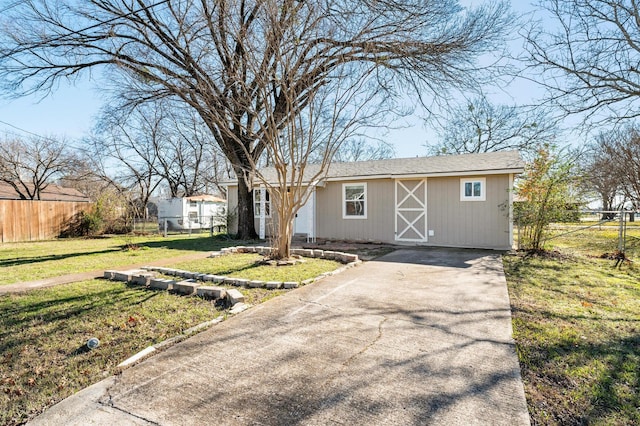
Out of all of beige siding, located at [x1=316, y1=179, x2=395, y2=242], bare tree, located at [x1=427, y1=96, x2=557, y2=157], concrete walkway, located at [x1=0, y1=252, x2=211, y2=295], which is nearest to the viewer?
concrete walkway, located at [x1=0, y1=252, x2=211, y2=295]

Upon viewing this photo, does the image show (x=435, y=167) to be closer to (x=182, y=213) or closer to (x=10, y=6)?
(x=10, y=6)

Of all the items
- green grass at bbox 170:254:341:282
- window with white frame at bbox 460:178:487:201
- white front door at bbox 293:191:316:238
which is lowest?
green grass at bbox 170:254:341:282

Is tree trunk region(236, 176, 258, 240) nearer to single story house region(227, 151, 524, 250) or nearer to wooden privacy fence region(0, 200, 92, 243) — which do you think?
single story house region(227, 151, 524, 250)

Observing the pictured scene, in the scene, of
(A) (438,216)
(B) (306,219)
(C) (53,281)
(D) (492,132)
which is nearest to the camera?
(C) (53,281)

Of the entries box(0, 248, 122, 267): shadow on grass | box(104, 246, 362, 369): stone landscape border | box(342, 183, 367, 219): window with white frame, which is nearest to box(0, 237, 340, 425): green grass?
box(104, 246, 362, 369): stone landscape border

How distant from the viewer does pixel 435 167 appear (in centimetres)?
1043

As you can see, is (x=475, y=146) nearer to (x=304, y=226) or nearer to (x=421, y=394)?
(x=304, y=226)

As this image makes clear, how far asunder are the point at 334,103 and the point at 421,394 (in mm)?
6039

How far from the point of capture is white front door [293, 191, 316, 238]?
11477mm

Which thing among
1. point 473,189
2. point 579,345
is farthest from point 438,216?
point 579,345

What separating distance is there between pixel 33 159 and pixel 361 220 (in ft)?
73.7

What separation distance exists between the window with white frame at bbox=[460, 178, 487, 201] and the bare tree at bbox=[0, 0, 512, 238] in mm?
2750

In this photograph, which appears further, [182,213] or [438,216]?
[182,213]

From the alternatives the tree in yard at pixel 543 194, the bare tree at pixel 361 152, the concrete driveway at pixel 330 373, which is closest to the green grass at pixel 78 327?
the concrete driveway at pixel 330 373
